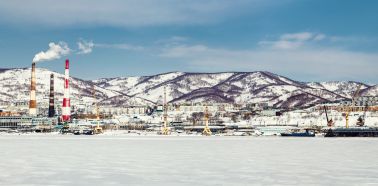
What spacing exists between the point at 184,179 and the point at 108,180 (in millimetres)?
4168

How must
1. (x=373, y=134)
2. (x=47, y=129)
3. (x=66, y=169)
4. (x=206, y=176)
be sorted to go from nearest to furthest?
1. (x=206, y=176)
2. (x=66, y=169)
3. (x=373, y=134)
4. (x=47, y=129)

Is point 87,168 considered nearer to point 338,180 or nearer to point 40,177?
point 40,177

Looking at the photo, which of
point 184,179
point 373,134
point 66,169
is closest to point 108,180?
point 184,179

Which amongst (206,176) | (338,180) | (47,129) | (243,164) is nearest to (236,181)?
(206,176)

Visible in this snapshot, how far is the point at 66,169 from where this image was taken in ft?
107

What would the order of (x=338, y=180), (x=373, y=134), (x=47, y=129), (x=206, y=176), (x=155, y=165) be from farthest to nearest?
(x=47, y=129) → (x=373, y=134) → (x=155, y=165) → (x=206, y=176) → (x=338, y=180)

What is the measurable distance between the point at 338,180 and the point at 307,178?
171 centimetres

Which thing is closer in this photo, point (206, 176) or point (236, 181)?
point (236, 181)

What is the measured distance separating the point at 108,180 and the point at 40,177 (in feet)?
14.0

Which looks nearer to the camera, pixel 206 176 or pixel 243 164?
pixel 206 176

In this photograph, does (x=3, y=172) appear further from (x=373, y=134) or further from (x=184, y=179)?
(x=373, y=134)

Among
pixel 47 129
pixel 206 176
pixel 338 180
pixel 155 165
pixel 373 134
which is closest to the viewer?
pixel 338 180

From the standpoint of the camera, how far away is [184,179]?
90.2ft

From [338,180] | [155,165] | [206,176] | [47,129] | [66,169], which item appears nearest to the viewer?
[338,180]
